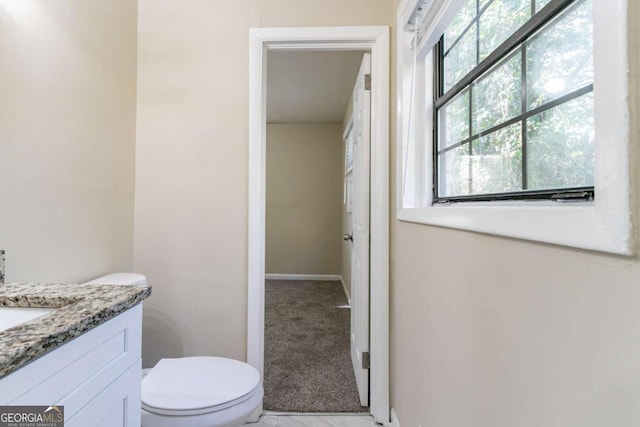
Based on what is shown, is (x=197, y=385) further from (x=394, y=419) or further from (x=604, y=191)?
(x=604, y=191)

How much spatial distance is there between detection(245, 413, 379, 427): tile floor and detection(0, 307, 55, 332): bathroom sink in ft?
3.97

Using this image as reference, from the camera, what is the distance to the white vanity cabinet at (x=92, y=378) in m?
0.47

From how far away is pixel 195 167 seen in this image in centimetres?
159

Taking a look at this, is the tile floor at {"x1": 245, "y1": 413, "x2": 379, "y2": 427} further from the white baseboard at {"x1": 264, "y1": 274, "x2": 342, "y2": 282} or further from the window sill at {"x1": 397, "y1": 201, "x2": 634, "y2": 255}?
the white baseboard at {"x1": 264, "y1": 274, "x2": 342, "y2": 282}

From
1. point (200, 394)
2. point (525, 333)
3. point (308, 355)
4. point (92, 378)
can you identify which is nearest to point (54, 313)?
point (92, 378)

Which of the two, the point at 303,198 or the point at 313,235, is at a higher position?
the point at 303,198

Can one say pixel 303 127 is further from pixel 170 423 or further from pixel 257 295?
pixel 170 423

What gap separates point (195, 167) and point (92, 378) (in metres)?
1.17

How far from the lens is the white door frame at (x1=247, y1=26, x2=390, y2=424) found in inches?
60.5

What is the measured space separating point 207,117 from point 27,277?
1.02 m

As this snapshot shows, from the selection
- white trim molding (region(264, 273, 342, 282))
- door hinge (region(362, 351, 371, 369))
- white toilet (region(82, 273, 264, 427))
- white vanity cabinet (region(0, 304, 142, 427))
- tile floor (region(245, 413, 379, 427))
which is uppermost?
white vanity cabinet (region(0, 304, 142, 427))

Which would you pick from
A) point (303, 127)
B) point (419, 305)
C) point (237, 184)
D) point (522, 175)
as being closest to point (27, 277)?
point (237, 184)

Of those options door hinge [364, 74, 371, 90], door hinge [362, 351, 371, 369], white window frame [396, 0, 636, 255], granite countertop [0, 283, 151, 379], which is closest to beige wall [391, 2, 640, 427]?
white window frame [396, 0, 636, 255]

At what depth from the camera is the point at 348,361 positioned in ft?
6.89
